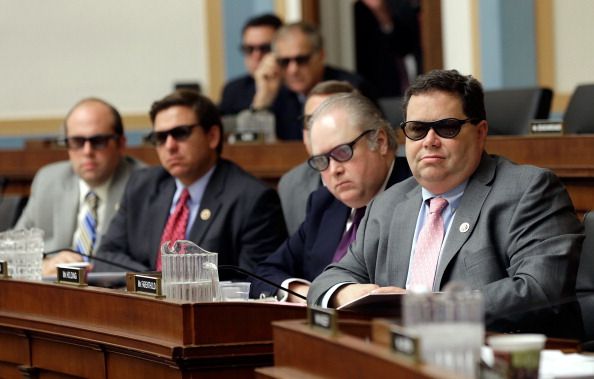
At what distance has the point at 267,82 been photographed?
7.41 meters

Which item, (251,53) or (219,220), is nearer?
(219,220)

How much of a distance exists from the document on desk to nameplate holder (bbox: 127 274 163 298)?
1.85ft

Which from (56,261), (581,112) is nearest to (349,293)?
(56,261)

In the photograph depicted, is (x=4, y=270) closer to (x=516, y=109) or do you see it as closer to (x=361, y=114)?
(x=361, y=114)

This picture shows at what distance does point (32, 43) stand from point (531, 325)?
22.2 feet

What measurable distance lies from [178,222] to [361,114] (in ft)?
3.87

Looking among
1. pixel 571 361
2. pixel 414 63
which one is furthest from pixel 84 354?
pixel 414 63

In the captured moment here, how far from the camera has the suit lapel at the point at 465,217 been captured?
3695 mm

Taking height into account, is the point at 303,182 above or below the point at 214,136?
below

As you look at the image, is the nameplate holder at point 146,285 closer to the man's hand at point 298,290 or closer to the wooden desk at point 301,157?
the man's hand at point 298,290

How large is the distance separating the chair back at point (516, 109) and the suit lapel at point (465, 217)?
2.16 m

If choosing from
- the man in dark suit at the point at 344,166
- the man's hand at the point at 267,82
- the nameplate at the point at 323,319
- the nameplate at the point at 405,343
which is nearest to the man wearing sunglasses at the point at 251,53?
the man's hand at the point at 267,82

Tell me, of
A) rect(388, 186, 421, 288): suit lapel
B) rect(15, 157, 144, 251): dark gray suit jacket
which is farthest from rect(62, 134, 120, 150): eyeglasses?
rect(388, 186, 421, 288): suit lapel

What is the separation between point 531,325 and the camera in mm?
3500
